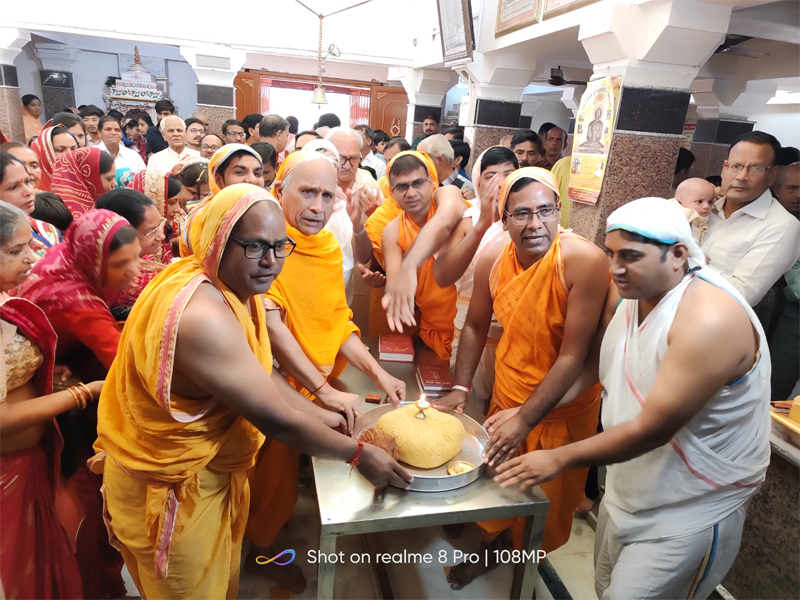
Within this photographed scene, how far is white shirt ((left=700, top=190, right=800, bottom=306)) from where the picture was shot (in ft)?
9.07

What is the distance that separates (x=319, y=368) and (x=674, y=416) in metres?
1.35

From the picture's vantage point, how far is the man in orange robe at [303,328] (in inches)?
79.7

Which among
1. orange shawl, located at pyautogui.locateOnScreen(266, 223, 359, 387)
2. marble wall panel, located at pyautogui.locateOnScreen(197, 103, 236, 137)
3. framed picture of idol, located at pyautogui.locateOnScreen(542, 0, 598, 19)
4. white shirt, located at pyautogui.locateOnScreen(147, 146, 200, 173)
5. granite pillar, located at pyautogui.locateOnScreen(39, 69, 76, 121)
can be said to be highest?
framed picture of idol, located at pyautogui.locateOnScreen(542, 0, 598, 19)

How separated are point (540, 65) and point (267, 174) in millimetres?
4352

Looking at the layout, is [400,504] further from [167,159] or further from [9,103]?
[9,103]

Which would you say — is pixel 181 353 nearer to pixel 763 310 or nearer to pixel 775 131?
pixel 763 310

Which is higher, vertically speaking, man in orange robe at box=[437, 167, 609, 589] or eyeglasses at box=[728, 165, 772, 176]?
eyeglasses at box=[728, 165, 772, 176]

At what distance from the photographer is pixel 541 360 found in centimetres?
208

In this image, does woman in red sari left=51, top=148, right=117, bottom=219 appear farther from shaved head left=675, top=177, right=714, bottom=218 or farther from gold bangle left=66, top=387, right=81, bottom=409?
shaved head left=675, top=177, right=714, bottom=218

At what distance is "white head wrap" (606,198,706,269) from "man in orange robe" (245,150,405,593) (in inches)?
42.1

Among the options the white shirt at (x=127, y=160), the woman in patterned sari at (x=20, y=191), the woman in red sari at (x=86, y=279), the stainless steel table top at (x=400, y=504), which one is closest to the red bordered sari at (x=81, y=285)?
the woman in red sari at (x=86, y=279)

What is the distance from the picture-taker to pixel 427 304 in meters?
2.74

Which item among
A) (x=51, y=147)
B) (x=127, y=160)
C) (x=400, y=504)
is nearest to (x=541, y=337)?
(x=400, y=504)

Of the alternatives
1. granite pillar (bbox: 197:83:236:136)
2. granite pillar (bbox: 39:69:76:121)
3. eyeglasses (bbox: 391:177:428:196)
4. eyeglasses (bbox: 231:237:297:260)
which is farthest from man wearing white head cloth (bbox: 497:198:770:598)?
granite pillar (bbox: 39:69:76:121)
